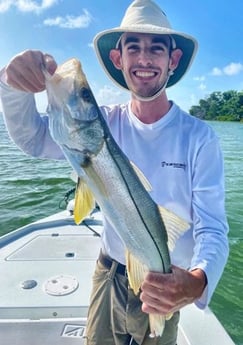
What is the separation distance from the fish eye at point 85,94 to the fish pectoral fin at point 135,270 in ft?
2.26

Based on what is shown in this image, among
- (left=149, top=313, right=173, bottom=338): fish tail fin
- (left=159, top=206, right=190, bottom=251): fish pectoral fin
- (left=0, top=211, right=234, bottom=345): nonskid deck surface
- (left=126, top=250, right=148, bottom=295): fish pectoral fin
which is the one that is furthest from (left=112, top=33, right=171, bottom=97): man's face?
(left=0, top=211, right=234, bottom=345): nonskid deck surface

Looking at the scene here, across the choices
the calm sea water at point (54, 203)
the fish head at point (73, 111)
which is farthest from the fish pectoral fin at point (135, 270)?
the calm sea water at point (54, 203)

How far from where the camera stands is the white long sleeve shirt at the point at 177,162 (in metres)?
1.94

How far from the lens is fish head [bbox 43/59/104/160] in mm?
1456

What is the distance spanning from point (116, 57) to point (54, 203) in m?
7.03

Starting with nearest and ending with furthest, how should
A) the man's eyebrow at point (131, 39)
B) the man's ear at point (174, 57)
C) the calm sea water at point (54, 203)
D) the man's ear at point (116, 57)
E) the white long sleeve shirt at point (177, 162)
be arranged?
1. the white long sleeve shirt at point (177, 162)
2. the man's eyebrow at point (131, 39)
3. the man's ear at point (174, 57)
4. the man's ear at point (116, 57)
5. the calm sea water at point (54, 203)

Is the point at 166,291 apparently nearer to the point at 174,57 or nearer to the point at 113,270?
the point at 113,270

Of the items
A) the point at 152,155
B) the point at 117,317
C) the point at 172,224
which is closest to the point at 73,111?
the point at 172,224

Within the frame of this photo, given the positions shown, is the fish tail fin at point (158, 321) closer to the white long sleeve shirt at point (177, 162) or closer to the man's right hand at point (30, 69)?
the white long sleeve shirt at point (177, 162)

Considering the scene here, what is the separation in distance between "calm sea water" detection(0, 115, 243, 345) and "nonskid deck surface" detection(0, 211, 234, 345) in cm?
217

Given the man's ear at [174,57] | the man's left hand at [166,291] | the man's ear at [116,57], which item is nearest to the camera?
the man's left hand at [166,291]

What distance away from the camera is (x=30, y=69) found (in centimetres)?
160

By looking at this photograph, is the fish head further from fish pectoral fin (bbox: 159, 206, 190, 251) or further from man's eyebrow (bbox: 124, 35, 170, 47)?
man's eyebrow (bbox: 124, 35, 170, 47)

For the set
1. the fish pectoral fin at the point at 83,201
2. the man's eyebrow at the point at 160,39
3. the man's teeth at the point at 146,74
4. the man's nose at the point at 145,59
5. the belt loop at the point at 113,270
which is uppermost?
the man's eyebrow at the point at 160,39
